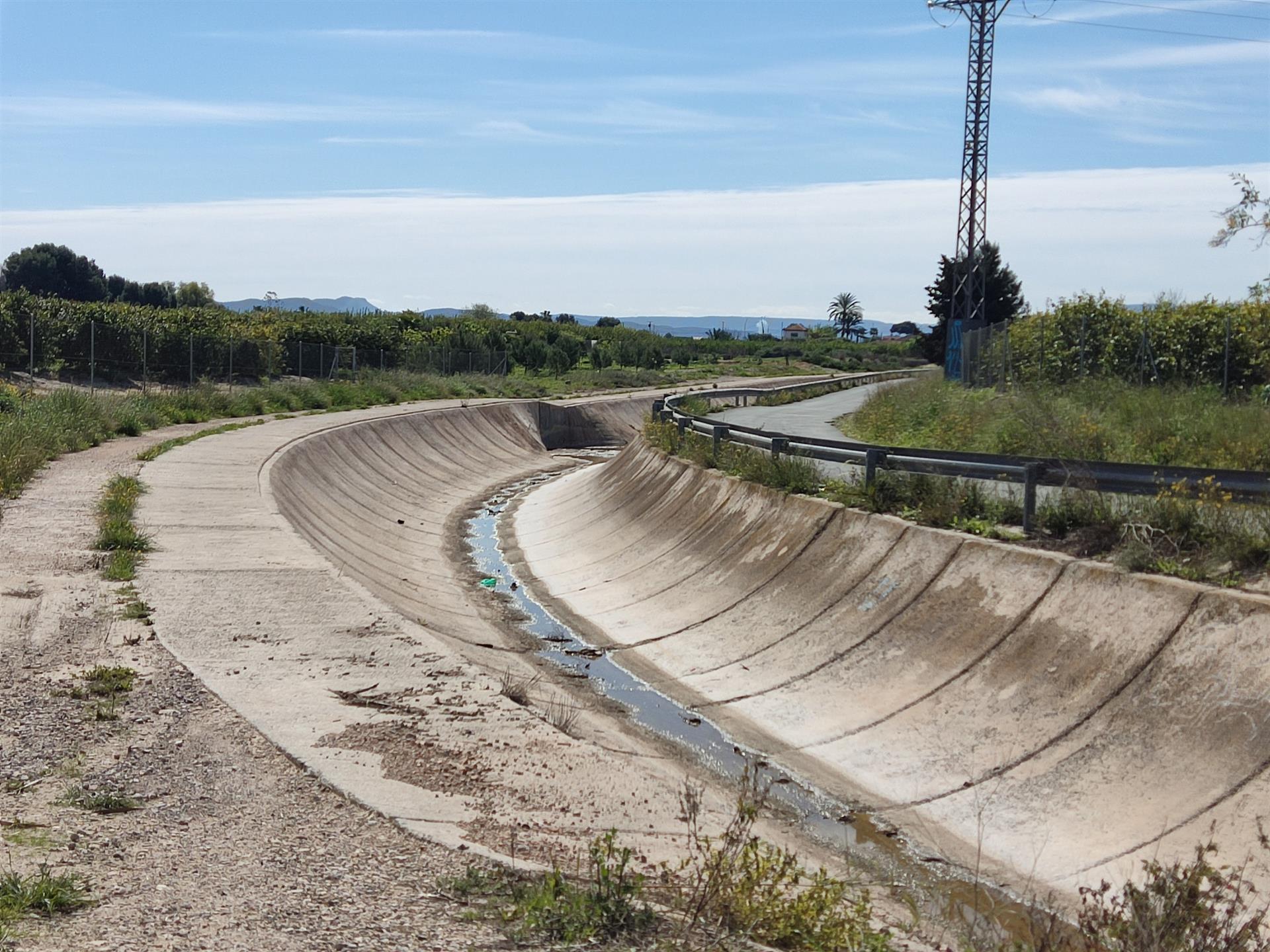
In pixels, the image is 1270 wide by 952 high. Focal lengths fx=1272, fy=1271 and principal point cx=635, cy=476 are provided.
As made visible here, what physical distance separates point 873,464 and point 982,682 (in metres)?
5.28

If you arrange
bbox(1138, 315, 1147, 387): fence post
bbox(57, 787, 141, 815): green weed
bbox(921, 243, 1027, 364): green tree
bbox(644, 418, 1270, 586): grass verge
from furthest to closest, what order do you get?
1. bbox(921, 243, 1027, 364): green tree
2. bbox(1138, 315, 1147, 387): fence post
3. bbox(644, 418, 1270, 586): grass verge
4. bbox(57, 787, 141, 815): green weed

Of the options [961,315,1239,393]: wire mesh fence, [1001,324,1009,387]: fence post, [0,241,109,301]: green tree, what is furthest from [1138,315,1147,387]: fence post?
[0,241,109,301]: green tree

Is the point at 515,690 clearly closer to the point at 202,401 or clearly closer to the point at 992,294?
the point at 202,401

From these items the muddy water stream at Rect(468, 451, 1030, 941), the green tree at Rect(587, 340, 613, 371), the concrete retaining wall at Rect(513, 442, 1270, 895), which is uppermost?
the green tree at Rect(587, 340, 613, 371)

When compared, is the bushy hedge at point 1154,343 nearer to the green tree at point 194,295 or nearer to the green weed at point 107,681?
the green weed at point 107,681

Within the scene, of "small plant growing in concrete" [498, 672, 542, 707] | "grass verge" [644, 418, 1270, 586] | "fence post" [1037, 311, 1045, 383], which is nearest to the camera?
"small plant growing in concrete" [498, 672, 542, 707]

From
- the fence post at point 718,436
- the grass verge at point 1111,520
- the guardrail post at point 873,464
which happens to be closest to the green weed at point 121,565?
the grass verge at point 1111,520

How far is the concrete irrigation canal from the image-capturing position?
839 cm

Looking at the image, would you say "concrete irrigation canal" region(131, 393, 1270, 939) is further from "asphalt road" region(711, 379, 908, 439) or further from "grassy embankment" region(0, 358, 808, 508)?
"asphalt road" region(711, 379, 908, 439)

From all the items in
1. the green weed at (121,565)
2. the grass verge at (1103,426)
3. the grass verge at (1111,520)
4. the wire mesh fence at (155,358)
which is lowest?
the green weed at (121,565)

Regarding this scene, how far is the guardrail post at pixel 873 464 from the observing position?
16.4 metres

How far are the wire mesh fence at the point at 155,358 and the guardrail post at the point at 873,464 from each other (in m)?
25.9

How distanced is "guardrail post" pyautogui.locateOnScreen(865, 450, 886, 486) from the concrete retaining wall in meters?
0.55

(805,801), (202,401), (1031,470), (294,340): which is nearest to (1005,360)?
(1031,470)
